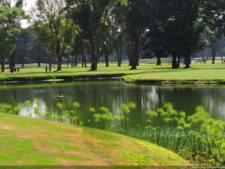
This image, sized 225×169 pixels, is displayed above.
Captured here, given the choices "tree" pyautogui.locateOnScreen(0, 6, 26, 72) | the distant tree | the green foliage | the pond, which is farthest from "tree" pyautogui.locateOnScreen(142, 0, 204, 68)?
the distant tree

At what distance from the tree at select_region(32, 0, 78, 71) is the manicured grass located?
2662 inches

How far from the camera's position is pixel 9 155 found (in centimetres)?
959

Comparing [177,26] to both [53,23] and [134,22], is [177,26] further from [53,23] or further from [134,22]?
[53,23]

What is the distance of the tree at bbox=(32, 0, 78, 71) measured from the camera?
79.4 meters

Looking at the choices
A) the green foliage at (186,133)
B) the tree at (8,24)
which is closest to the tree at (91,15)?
the tree at (8,24)

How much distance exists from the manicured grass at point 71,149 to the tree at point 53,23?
67603mm

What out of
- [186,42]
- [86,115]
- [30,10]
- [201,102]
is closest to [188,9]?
[186,42]

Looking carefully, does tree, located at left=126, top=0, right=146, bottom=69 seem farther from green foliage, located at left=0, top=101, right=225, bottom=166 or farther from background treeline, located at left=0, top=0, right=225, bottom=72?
green foliage, located at left=0, top=101, right=225, bottom=166

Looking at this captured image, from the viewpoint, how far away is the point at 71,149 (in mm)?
11258

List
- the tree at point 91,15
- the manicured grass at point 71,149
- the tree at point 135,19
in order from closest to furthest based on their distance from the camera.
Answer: the manicured grass at point 71,149 → the tree at point 91,15 → the tree at point 135,19

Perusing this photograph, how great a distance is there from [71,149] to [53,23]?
240 ft

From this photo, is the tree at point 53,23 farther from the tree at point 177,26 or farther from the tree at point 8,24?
the tree at point 177,26

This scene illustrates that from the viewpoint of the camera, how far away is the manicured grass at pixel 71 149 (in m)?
9.66

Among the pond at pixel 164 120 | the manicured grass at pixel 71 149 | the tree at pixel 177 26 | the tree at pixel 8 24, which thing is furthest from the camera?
the tree at pixel 177 26
